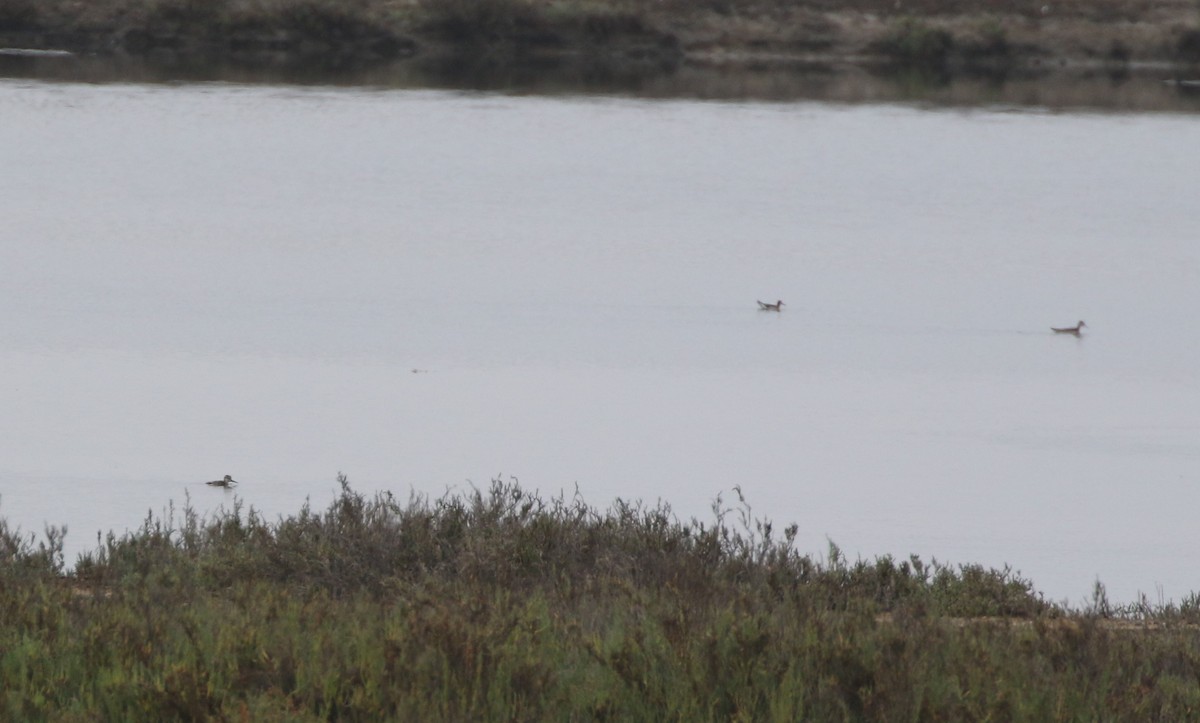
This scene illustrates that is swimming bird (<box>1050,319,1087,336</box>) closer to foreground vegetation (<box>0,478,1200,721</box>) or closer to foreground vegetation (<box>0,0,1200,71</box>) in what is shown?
foreground vegetation (<box>0,478,1200,721</box>)

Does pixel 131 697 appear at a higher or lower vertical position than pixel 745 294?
higher

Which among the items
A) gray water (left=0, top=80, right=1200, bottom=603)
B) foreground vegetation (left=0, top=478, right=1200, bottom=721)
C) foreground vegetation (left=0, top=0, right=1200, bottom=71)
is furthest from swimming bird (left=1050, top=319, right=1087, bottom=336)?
foreground vegetation (left=0, top=0, right=1200, bottom=71)

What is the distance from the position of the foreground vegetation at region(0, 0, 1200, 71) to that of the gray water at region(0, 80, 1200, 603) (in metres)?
19.0

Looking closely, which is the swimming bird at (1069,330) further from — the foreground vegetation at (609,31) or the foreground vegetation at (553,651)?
the foreground vegetation at (609,31)

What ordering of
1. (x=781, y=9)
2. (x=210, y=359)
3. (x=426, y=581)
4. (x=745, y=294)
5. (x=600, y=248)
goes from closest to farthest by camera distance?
(x=426, y=581)
(x=210, y=359)
(x=745, y=294)
(x=600, y=248)
(x=781, y=9)

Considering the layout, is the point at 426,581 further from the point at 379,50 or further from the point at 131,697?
the point at 379,50

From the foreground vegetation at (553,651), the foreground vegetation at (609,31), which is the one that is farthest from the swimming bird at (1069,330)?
the foreground vegetation at (609,31)

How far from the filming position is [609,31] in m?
52.1

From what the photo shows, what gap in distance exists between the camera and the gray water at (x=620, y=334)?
373 inches

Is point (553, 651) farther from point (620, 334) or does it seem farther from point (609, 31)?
point (609, 31)

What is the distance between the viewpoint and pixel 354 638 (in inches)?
183

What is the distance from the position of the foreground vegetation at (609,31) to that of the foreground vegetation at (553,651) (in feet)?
A: 143

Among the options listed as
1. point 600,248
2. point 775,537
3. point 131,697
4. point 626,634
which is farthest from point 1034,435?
point 600,248

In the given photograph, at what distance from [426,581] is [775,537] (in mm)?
2690
